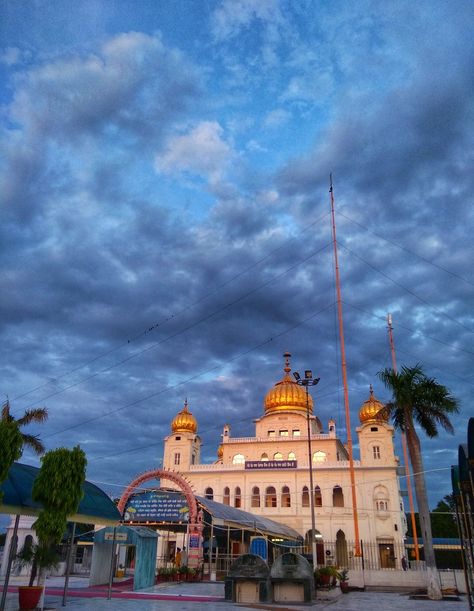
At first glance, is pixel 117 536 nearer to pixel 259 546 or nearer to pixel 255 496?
pixel 259 546

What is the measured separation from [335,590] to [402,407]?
31.2 ft

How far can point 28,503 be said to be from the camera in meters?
14.7

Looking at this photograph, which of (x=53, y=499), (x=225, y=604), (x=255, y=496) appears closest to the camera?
(x=53, y=499)

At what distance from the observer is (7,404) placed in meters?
26.6

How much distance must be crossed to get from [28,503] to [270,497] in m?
39.2

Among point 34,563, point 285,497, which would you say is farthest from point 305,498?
point 34,563

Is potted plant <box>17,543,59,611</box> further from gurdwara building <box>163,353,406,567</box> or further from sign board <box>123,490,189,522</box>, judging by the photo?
gurdwara building <box>163,353,406,567</box>

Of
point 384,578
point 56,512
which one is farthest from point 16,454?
point 384,578

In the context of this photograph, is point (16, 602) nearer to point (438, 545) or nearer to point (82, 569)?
point (82, 569)

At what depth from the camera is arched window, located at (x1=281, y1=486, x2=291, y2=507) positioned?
49.5 metres

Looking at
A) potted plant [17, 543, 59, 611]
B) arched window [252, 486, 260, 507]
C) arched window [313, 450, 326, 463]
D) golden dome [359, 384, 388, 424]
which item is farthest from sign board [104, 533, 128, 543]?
golden dome [359, 384, 388, 424]

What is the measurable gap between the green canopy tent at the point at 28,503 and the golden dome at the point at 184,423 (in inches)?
1473

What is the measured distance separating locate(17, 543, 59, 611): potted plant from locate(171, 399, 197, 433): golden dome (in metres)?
43.0

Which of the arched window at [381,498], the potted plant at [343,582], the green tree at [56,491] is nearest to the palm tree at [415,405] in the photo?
the potted plant at [343,582]
